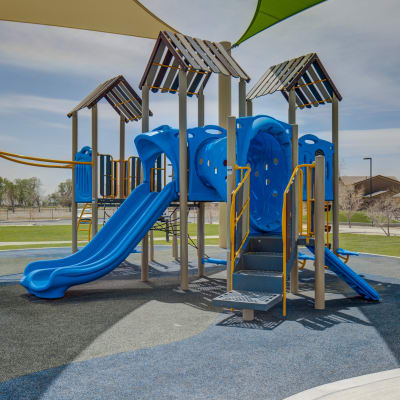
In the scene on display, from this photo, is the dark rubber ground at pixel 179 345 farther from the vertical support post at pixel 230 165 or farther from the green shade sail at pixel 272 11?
the green shade sail at pixel 272 11

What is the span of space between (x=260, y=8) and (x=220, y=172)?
921cm

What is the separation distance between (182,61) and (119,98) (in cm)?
472

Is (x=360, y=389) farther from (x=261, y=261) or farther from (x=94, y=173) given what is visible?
(x=94, y=173)

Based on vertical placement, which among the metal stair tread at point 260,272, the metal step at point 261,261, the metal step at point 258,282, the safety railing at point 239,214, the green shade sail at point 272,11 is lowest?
the metal step at point 258,282

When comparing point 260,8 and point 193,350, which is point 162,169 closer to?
point 193,350

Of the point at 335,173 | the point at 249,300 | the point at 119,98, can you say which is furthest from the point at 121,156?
the point at 249,300

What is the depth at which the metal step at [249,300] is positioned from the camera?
5.97 m

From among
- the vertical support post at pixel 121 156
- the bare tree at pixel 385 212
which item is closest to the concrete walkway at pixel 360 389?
the vertical support post at pixel 121 156

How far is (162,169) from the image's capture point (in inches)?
430

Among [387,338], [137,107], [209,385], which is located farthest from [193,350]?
[137,107]

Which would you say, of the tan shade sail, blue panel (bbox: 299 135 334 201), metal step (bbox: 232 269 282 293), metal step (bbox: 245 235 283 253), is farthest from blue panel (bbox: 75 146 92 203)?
metal step (bbox: 232 269 282 293)

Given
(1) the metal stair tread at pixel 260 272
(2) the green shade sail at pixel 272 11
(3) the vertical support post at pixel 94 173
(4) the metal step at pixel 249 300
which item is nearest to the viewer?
(4) the metal step at pixel 249 300

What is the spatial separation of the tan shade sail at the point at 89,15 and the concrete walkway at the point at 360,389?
13.7m

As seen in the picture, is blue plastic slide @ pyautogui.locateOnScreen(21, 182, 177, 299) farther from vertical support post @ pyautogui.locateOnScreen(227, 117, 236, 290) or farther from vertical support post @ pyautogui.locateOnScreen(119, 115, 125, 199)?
vertical support post @ pyautogui.locateOnScreen(119, 115, 125, 199)
